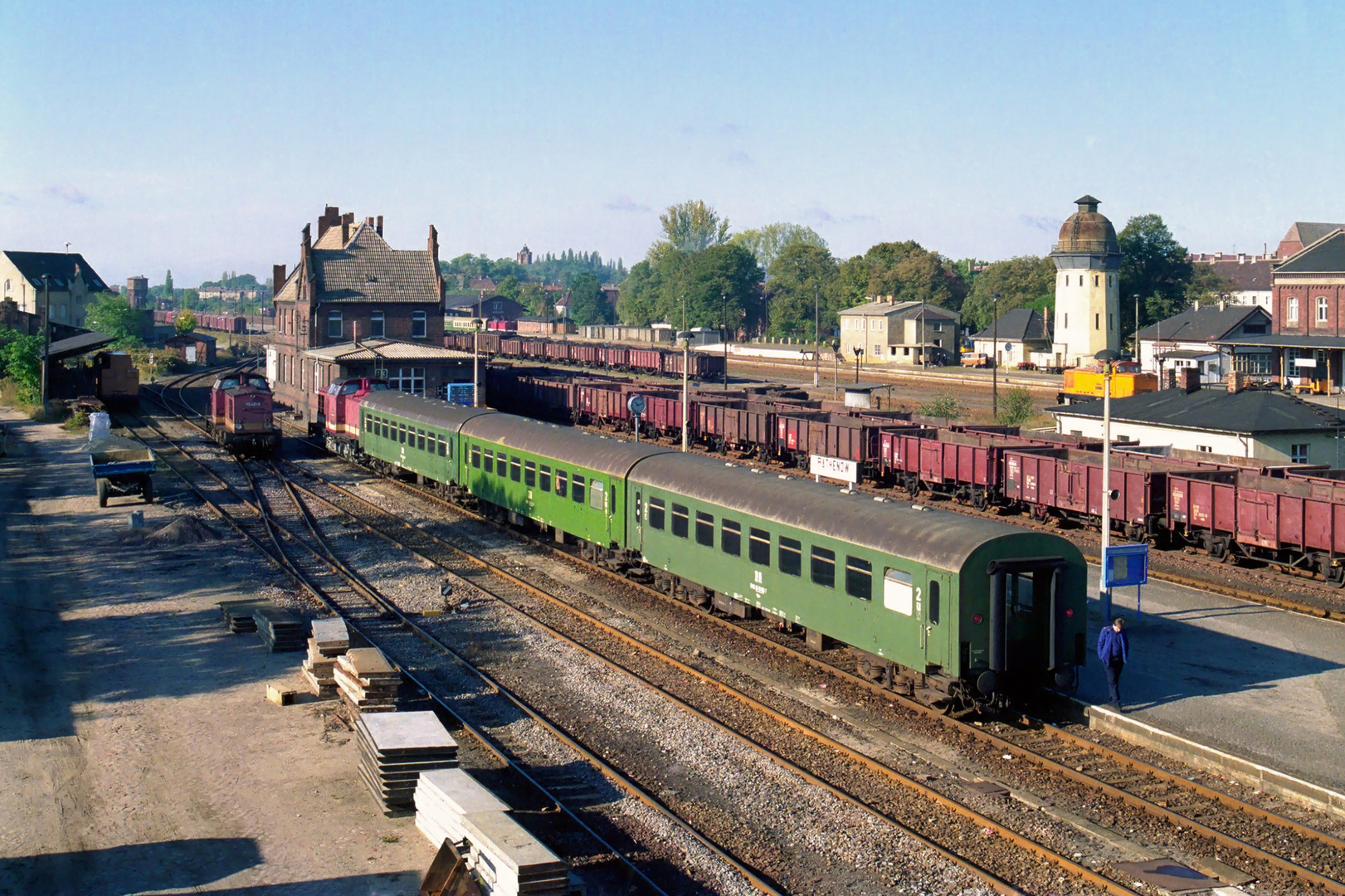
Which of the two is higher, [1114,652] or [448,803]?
[1114,652]

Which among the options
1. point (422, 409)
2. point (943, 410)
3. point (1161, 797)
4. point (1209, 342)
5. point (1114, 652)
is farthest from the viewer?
point (1209, 342)

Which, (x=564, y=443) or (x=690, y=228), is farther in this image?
(x=690, y=228)

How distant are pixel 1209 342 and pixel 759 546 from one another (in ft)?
229

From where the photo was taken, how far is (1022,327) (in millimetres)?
102812

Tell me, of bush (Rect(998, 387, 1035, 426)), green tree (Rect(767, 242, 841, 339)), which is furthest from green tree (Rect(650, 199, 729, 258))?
bush (Rect(998, 387, 1035, 426))

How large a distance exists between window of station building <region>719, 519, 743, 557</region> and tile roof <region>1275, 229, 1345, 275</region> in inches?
2570

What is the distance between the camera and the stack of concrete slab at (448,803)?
1284cm

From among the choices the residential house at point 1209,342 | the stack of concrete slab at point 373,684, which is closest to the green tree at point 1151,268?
the residential house at point 1209,342

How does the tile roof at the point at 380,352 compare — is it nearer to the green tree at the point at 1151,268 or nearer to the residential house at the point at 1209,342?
the residential house at the point at 1209,342

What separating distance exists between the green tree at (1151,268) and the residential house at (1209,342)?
2261 cm

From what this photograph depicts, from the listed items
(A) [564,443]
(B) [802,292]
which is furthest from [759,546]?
(B) [802,292]

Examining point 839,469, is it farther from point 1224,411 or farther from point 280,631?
point 1224,411

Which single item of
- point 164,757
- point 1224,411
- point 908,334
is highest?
point 908,334

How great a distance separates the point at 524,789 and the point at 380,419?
96.1 feet
